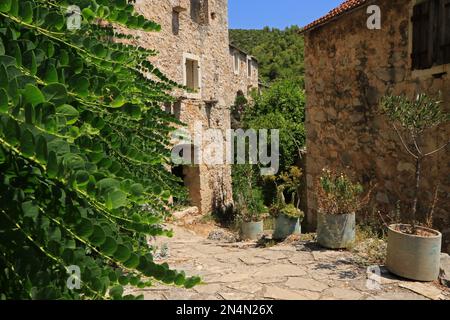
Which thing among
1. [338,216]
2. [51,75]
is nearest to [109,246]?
[51,75]

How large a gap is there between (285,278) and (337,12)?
4.87m

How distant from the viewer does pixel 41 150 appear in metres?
0.94

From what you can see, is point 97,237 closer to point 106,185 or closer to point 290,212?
point 106,185

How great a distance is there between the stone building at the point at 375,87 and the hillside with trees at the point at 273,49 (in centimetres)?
2266

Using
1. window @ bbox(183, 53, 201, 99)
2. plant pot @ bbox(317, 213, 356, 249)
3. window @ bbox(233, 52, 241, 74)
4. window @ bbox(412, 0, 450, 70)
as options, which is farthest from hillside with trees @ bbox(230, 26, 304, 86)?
plant pot @ bbox(317, 213, 356, 249)

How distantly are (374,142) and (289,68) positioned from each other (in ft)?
89.4

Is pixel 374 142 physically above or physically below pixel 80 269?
above

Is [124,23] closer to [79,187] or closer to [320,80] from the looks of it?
[79,187]

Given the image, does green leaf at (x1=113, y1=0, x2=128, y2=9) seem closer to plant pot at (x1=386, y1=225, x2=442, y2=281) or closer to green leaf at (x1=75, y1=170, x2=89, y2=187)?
green leaf at (x1=75, y1=170, x2=89, y2=187)

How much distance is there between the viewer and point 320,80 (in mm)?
7676

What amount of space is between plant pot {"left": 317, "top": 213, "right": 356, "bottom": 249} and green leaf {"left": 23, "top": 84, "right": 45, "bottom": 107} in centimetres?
454
